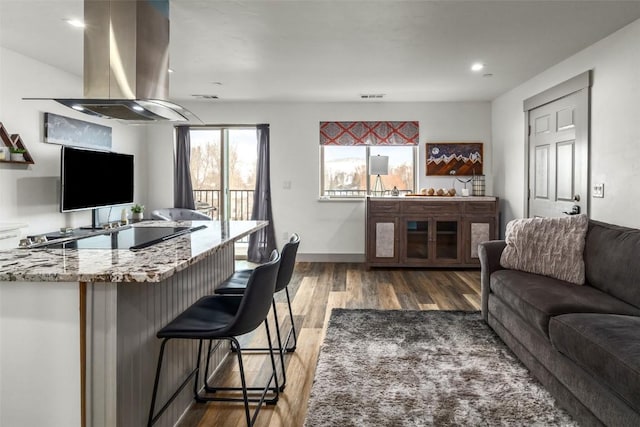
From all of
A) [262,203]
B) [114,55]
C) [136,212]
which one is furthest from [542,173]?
[136,212]

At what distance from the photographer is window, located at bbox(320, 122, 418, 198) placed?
6.72 meters

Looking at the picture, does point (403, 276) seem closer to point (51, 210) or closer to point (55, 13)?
point (51, 210)

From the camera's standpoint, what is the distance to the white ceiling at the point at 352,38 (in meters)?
3.15

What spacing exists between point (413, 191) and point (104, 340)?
5.76 metres

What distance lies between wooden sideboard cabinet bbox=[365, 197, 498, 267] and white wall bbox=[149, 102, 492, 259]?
2.21 ft

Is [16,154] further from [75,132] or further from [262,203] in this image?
[262,203]

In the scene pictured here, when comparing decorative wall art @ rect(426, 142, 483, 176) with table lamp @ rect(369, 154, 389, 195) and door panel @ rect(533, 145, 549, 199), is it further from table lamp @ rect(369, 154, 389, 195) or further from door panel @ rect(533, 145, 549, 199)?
door panel @ rect(533, 145, 549, 199)

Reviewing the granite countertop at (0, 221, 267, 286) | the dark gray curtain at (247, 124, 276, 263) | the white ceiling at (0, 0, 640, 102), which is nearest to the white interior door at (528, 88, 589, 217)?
the white ceiling at (0, 0, 640, 102)

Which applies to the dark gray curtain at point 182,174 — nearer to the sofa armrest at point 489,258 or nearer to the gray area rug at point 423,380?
the gray area rug at point 423,380

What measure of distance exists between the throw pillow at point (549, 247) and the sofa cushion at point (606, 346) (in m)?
0.83

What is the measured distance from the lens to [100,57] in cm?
269

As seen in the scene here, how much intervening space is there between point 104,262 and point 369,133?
17.9 ft

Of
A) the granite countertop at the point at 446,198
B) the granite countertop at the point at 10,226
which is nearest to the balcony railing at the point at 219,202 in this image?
the granite countertop at the point at 446,198

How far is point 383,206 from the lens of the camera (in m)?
6.16
